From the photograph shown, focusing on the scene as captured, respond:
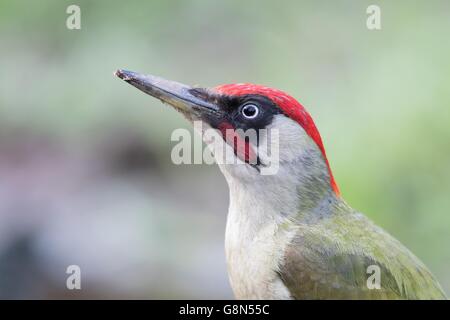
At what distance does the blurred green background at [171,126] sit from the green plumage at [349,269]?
1.89 m

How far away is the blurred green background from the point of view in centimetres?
572

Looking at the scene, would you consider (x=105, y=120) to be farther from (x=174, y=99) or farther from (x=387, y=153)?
(x=174, y=99)

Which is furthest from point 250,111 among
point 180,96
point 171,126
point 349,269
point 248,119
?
point 171,126

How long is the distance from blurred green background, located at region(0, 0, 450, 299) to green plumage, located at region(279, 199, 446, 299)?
1.89 meters

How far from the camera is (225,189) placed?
686 cm

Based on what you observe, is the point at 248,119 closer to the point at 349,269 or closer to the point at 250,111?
the point at 250,111

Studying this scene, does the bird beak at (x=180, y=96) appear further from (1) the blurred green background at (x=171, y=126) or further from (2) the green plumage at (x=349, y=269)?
(1) the blurred green background at (x=171, y=126)

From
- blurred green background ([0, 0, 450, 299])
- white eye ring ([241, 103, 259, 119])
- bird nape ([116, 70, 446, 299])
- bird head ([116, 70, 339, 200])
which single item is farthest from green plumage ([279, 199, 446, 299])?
blurred green background ([0, 0, 450, 299])

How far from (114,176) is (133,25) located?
1091 millimetres

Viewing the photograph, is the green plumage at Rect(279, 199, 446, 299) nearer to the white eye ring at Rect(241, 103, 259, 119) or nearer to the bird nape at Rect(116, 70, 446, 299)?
the bird nape at Rect(116, 70, 446, 299)

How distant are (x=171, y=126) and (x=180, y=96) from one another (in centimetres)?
261

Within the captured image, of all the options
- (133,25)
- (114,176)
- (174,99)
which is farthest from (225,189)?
(174,99)

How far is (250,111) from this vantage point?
3732 millimetres

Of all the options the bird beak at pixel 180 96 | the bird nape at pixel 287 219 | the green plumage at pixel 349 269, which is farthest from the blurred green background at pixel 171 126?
the bird beak at pixel 180 96
